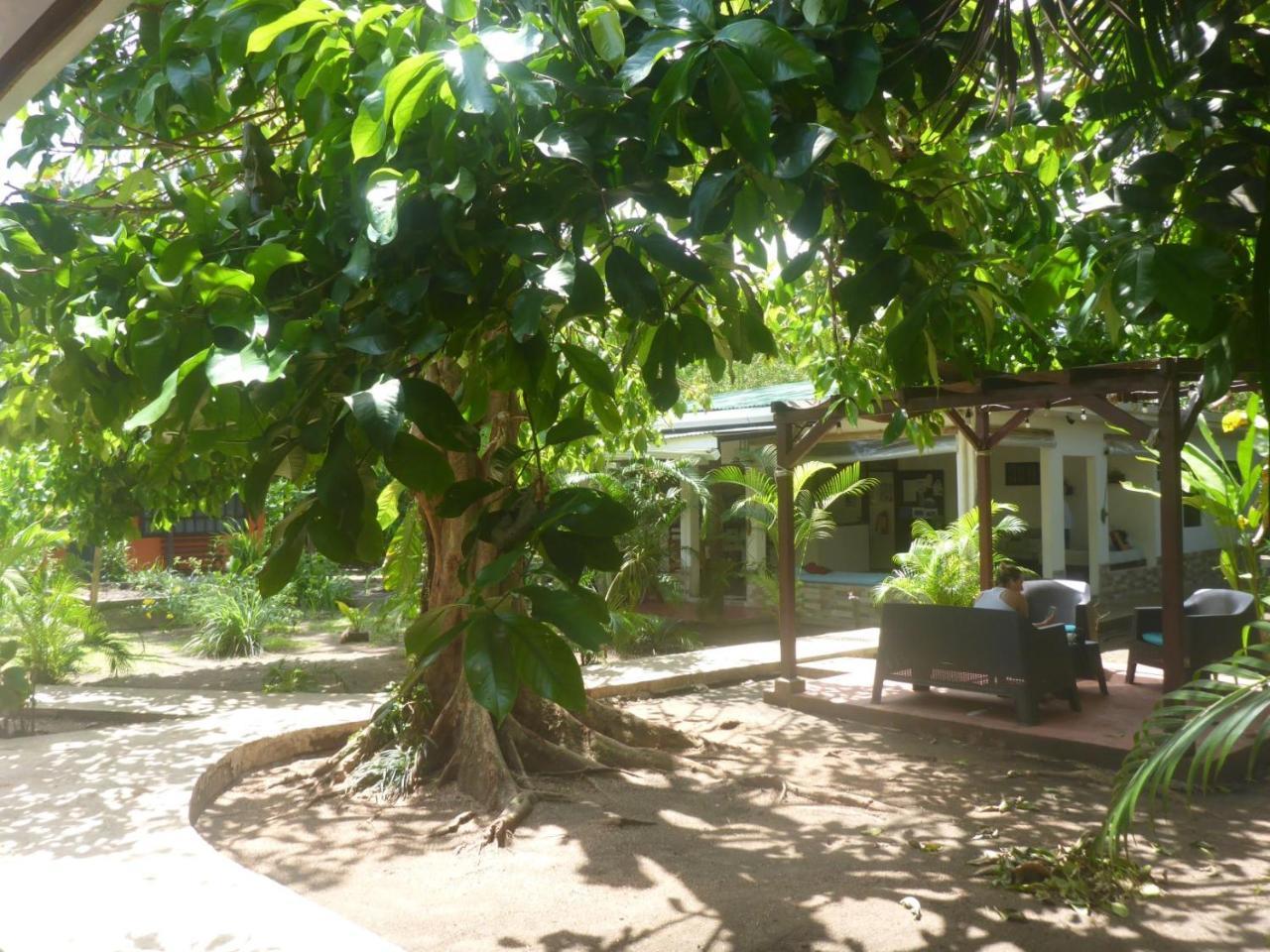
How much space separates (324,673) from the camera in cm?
1186

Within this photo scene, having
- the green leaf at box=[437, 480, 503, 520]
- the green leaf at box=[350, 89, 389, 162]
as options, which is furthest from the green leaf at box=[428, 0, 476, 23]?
the green leaf at box=[437, 480, 503, 520]

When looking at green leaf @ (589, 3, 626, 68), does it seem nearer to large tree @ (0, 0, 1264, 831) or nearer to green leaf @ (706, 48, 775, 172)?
large tree @ (0, 0, 1264, 831)

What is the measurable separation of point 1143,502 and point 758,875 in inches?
595

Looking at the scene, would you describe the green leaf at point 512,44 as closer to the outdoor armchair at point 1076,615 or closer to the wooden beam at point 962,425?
the outdoor armchair at point 1076,615

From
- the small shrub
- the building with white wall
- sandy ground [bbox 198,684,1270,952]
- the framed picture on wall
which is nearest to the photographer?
sandy ground [bbox 198,684,1270,952]

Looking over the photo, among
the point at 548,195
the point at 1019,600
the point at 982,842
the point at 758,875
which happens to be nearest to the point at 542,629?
the point at 548,195

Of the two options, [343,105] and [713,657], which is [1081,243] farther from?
[713,657]

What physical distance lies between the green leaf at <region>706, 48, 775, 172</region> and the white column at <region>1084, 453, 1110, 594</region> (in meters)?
15.3

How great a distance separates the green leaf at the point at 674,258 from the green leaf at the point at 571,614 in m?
0.81

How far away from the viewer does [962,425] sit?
10750 millimetres

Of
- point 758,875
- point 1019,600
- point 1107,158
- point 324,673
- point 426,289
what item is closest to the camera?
point 426,289

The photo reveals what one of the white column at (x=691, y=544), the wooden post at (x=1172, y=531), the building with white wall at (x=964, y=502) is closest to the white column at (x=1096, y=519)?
the building with white wall at (x=964, y=502)

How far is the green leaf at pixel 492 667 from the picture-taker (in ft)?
5.97

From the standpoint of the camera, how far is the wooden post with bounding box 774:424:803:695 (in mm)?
10289
